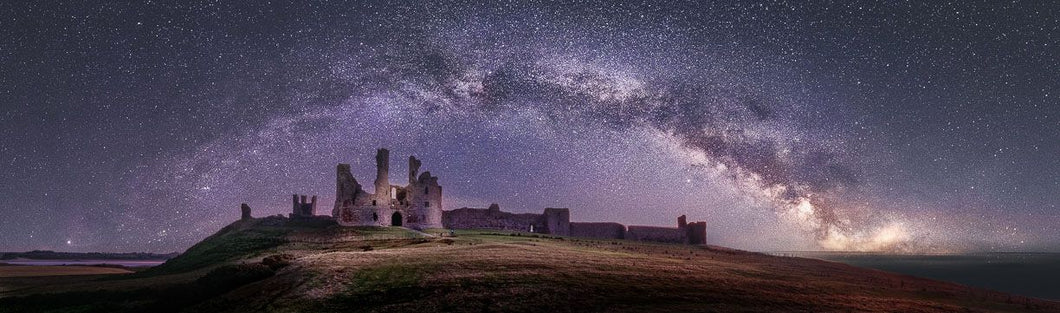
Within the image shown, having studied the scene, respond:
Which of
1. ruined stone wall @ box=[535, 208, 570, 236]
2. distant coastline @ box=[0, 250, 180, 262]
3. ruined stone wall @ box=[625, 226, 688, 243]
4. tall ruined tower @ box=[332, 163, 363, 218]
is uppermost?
tall ruined tower @ box=[332, 163, 363, 218]

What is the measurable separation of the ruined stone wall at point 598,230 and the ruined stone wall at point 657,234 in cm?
109

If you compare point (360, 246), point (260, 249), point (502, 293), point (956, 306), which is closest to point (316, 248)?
point (360, 246)

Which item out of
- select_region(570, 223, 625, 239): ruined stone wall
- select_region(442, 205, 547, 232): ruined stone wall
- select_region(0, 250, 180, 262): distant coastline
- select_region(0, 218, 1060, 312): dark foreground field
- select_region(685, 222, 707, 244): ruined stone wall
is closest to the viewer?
select_region(0, 218, 1060, 312): dark foreground field

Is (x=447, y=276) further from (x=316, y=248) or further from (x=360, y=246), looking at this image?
(x=316, y=248)

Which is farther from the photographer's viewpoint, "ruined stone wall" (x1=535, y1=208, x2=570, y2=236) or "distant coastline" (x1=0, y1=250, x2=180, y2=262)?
"distant coastline" (x1=0, y1=250, x2=180, y2=262)

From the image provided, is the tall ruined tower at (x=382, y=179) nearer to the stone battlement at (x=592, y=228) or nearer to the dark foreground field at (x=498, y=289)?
the stone battlement at (x=592, y=228)

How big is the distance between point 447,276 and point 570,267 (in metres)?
6.42

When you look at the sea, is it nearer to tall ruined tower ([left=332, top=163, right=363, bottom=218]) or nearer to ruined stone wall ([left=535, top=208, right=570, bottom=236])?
ruined stone wall ([left=535, top=208, right=570, bottom=236])

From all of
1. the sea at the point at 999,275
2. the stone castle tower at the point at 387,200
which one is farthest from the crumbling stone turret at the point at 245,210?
the sea at the point at 999,275

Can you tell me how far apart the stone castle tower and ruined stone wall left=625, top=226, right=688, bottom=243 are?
26235mm

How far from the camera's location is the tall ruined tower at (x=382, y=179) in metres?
72.1

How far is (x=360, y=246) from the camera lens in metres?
43.5

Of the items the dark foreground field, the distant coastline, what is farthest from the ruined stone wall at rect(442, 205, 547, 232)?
the distant coastline

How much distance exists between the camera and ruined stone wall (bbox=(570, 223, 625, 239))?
84562 mm
